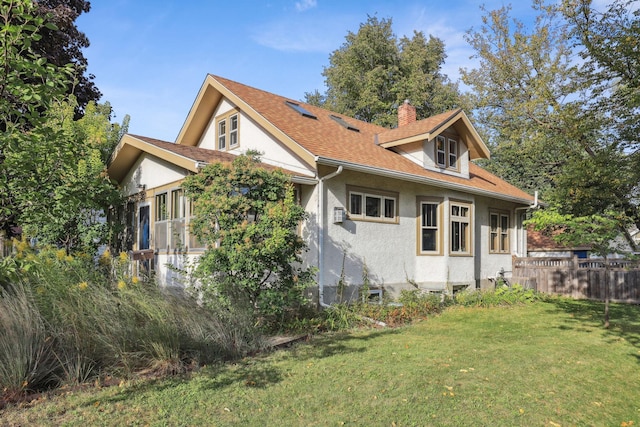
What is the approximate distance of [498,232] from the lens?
52.8 feet

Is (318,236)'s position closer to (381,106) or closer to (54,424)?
(54,424)

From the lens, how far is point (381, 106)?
97.5 feet

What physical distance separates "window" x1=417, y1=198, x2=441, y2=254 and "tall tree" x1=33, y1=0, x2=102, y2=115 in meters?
11.4

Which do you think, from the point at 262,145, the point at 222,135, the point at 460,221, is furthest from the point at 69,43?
the point at 460,221

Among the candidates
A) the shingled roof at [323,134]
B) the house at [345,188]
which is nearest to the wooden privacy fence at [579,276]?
the house at [345,188]

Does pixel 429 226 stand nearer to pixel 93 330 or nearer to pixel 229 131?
pixel 229 131

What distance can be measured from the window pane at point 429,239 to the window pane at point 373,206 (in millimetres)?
2011

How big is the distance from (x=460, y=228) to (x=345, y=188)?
15.1 feet

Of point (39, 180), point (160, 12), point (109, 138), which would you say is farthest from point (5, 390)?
point (109, 138)

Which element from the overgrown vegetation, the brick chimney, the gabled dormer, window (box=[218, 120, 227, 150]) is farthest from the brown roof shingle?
the overgrown vegetation

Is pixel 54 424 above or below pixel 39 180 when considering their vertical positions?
below

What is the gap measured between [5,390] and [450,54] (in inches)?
1304

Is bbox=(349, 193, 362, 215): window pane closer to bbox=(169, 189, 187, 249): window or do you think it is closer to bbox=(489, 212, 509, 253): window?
bbox=(169, 189, 187, 249): window

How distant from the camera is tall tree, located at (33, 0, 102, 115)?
14.0m
